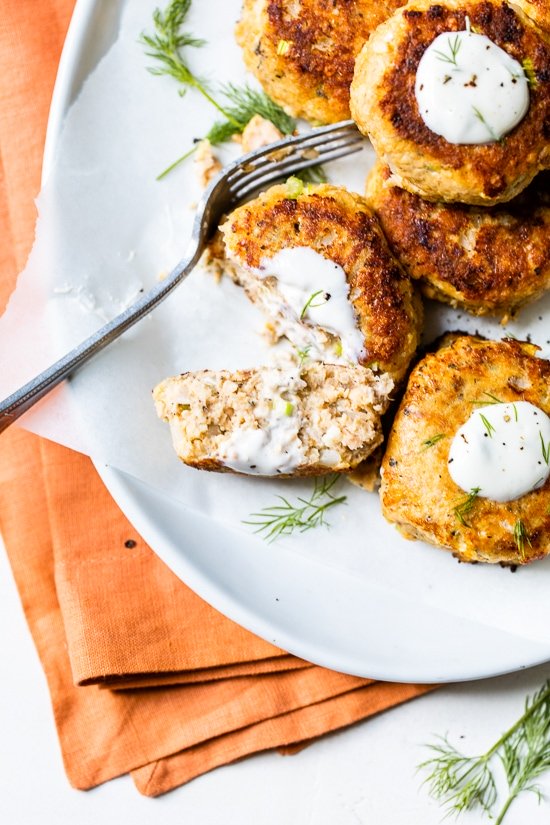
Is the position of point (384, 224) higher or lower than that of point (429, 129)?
A: lower

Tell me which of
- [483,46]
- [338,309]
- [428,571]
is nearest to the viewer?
[483,46]

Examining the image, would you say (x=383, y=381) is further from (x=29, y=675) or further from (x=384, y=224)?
(x=29, y=675)

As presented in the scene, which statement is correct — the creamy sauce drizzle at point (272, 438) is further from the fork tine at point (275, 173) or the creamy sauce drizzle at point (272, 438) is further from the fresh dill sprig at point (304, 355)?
the fork tine at point (275, 173)

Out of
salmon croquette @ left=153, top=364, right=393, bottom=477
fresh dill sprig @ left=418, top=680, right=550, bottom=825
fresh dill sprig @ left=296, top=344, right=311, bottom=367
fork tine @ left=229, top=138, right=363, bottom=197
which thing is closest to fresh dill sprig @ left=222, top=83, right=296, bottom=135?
fork tine @ left=229, top=138, right=363, bottom=197

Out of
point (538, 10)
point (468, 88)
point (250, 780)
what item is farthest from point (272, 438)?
point (538, 10)

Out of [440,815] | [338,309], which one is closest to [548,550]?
[338,309]

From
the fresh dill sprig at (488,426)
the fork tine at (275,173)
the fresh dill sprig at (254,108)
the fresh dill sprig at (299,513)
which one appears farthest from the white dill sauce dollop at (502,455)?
the fresh dill sprig at (254,108)

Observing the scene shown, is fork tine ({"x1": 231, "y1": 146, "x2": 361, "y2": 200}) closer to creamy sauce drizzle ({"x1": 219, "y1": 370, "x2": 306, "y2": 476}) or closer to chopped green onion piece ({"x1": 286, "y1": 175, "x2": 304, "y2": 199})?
chopped green onion piece ({"x1": 286, "y1": 175, "x2": 304, "y2": 199})
